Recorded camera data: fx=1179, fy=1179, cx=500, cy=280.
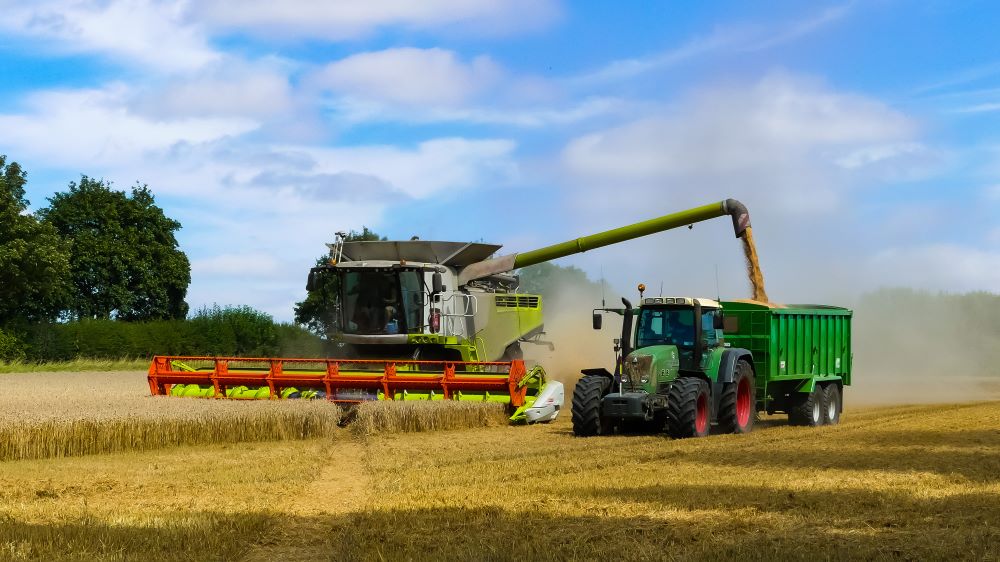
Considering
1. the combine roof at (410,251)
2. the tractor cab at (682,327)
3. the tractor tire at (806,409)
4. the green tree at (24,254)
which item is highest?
the green tree at (24,254)

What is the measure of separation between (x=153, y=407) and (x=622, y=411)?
654 centimetres

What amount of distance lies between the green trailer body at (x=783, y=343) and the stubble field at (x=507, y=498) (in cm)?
202

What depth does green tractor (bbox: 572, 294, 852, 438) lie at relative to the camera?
16094mm

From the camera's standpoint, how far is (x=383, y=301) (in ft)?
72.1

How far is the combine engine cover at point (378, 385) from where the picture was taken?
62.1ft

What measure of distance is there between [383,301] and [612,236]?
20.0 ft

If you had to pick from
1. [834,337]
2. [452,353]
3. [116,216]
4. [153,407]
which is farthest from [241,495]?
[116,216]

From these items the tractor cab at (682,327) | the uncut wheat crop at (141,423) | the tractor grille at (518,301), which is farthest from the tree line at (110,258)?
the tractor cab at (682,327)

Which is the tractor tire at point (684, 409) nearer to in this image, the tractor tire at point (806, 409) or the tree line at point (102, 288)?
the tractor tire at point (806, 409)

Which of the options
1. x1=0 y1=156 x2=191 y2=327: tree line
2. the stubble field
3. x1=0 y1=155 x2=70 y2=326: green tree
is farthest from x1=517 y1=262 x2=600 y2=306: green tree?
x1=0 y1=156 x2=191 y2=327: tree line

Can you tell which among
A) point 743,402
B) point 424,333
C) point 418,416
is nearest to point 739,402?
point 743,402

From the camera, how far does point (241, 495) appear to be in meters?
10.8

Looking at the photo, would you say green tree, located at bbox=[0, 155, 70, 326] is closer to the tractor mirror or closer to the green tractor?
the tractor mirror

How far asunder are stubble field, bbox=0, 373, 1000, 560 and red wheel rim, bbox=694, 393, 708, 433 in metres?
0.31
